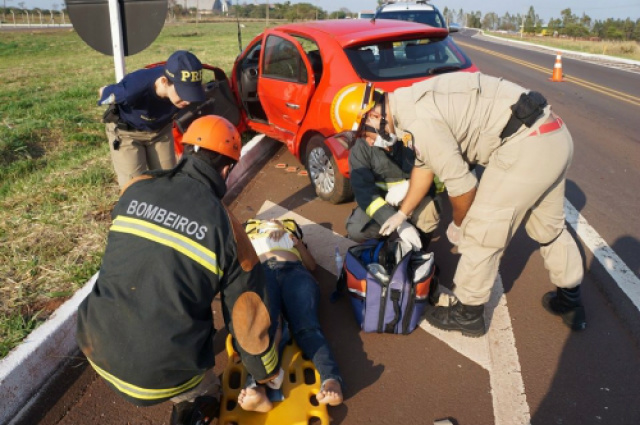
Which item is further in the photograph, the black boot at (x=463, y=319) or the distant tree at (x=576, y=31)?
the distant tree at (x=576, y=31)

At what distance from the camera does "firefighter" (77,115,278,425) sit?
203cm

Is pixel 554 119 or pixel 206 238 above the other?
pixel 554 119

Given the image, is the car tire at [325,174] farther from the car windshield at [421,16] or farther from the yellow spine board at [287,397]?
the car windshield at [421,16]

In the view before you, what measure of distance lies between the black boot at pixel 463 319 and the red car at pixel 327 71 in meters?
2.01

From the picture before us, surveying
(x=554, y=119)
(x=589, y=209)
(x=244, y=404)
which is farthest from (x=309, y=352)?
(x=589, y=209)

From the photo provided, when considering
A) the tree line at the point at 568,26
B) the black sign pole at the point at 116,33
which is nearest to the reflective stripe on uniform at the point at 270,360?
the black sign pole at the point at 116,33

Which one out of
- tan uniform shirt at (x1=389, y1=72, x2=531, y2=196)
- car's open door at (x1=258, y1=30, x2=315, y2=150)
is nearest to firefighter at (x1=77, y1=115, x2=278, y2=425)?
tan uniform shirt at (x1=389, y1=72, x2=531, y2=196)

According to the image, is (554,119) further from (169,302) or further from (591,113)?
(591,113)

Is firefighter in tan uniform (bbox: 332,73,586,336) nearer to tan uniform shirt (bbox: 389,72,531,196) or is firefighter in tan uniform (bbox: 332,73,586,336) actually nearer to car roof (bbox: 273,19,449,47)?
tan uniform shirt (bbox: 389,72,531,196)

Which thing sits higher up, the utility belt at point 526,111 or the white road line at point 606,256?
the utility belt at point 526,111

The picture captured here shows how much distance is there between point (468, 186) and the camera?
302 centimetres

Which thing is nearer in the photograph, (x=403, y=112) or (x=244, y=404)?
(x=244, y=404)

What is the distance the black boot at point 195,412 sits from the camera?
2484 millimetres

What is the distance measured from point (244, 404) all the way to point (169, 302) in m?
0.78
